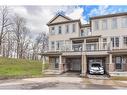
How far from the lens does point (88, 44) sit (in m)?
16.5

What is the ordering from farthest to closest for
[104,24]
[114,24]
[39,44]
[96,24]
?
[96,24] → [104,24] → [114,24] → [39,44]

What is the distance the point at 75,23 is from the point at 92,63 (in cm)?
425

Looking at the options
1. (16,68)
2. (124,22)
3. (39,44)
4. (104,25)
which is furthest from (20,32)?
(124,22)

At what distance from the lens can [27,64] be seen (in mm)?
15383

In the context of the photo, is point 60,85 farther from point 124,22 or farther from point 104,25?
point 124,22

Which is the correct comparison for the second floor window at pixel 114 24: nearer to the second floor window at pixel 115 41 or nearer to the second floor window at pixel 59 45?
the second floor window at pixel 115 41

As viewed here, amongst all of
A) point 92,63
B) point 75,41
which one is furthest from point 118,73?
point 75,41

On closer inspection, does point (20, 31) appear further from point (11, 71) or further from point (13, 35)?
point (11, 71)

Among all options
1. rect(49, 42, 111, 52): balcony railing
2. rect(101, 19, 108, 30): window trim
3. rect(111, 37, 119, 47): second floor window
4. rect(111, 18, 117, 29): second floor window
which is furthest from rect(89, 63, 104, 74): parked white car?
rect(111, 18, 117, 29): second floor window

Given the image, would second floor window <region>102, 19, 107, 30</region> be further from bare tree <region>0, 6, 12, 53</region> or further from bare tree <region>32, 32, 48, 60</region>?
bare tree <region>0, 6, 12, 53</region>

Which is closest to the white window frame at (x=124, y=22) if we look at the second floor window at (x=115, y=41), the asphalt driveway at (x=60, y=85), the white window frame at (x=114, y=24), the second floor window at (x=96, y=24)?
the white window frame at (x=114, y=24)

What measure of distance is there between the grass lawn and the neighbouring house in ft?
6.44

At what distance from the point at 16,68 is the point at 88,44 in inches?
248

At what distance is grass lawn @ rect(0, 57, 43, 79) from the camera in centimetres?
1462
